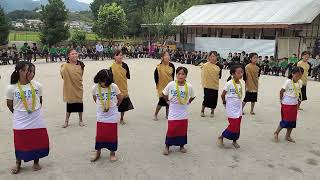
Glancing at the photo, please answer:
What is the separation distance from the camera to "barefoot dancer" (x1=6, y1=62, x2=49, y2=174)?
16.1 feet

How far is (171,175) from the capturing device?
516 centimetres

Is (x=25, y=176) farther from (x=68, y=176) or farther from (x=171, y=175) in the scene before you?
(x=171, y=175)

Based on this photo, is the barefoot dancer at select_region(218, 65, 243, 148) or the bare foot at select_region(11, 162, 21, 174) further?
the barefoot dancer at select_region(218, 65, 243, 148)

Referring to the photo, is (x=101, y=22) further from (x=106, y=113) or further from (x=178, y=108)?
(x=106, y=113)

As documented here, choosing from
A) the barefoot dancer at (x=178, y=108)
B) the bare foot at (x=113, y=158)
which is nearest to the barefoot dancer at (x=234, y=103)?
the barefoot dancer at (x=178, y=108)

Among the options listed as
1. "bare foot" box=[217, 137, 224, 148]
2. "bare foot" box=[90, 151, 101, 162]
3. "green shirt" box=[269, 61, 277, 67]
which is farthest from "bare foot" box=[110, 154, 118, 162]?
"green shirt" box=[269, 61, 277, 67]

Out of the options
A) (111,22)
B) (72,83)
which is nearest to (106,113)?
(72,83)

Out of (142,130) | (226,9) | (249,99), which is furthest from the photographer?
(226,9)

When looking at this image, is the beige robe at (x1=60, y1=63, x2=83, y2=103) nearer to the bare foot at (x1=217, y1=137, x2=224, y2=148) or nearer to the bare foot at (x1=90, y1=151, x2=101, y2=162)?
the bare foot at (x1=90, y1=151, x2=101, y2=162)

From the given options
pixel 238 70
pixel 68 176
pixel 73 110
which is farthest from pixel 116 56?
pixel 68 176

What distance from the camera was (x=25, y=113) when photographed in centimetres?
495

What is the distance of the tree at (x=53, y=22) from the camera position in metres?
31.3

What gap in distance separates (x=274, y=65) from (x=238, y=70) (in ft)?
43.6

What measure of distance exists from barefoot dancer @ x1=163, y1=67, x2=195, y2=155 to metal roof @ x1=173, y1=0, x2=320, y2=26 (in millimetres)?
17199
